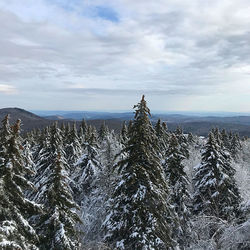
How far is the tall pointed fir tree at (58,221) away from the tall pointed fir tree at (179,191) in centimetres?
1144

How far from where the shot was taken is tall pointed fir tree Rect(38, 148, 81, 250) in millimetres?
11094

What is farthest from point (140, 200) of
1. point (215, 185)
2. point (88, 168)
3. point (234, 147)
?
point (234, 147)

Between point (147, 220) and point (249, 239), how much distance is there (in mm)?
6712

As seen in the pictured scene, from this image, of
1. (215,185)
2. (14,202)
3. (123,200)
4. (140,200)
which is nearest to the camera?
(14,202)

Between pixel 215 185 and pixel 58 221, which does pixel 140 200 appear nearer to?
pixel 58 221

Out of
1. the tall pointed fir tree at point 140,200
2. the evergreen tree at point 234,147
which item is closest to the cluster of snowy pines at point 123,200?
the tall pointed fir tree at point 140,200

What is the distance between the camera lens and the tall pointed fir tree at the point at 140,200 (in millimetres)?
13508

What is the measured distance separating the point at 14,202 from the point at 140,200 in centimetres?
663

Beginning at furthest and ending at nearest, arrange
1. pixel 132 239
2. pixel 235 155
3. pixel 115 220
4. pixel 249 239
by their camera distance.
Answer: pixel 235 155 < pixel 115 220 < pixel 132 239 < pixel 249 239

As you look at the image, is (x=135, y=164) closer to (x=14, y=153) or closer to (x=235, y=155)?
(x=14, y=153)

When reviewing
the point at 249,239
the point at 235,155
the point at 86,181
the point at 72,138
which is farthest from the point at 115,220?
the point at 235,155

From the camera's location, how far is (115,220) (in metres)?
14.5

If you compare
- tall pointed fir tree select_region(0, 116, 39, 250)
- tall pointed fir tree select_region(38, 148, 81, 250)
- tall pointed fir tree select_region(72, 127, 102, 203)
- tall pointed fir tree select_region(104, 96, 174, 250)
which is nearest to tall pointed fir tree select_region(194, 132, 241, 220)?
tall pointed fir tree select_region(104, 96, 174, 250)

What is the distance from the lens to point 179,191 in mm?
21250
